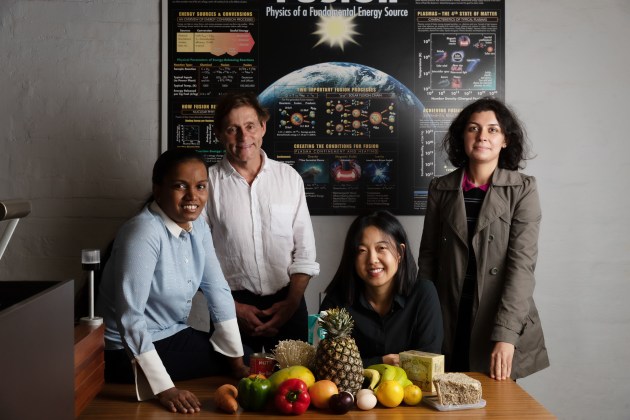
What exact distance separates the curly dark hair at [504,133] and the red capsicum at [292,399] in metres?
1.58

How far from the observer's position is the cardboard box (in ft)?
6.39

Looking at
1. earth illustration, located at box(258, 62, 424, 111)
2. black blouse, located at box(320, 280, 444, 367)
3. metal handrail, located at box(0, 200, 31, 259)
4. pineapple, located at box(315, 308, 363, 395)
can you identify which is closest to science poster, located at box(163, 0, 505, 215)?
earth illustration, located at box(258, 62, 424, 111)

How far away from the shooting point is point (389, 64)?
3.63 m

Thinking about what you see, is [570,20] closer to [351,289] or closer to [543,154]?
[543,154]

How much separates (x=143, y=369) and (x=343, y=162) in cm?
198

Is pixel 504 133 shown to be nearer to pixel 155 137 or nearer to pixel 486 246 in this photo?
pixel 486 246

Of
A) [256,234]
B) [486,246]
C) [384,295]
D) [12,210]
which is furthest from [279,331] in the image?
[12,210]

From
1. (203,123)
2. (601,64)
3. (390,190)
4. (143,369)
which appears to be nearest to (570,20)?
(601,64)

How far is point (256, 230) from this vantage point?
3068mm

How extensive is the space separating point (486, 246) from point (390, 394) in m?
1.17

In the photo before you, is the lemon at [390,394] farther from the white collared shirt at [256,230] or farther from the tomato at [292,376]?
the white collared shirt at [256,230]

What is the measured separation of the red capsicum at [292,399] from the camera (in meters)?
1.75

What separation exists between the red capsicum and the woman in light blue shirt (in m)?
0.37

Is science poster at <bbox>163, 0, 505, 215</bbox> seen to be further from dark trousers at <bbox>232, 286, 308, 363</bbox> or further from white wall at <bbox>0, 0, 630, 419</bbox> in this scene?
dark trousers at <bbox>232, 286, 308, 363</bbox>
